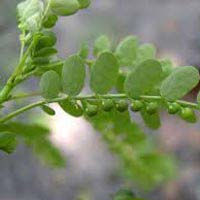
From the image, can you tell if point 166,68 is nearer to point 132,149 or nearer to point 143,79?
point 143,79

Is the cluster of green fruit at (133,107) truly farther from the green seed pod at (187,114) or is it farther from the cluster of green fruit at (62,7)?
the cluster of green fruit at (62,7)

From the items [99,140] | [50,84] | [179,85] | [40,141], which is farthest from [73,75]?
[99,140]

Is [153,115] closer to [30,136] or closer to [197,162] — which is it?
[30,136]

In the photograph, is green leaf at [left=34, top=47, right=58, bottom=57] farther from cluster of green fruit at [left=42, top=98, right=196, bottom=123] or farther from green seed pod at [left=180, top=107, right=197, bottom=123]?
green seed pod at [left=180, top=107, right=197, bottom=123]

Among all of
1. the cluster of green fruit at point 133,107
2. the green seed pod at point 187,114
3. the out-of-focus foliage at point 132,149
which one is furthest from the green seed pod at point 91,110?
the out-of-focus foliage at point 132,149

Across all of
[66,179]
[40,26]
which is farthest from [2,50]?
[66,179]

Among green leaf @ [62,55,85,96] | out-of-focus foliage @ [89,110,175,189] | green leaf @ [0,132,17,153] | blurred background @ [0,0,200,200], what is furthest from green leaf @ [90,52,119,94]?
blurred background @ [0,0,200,200]
